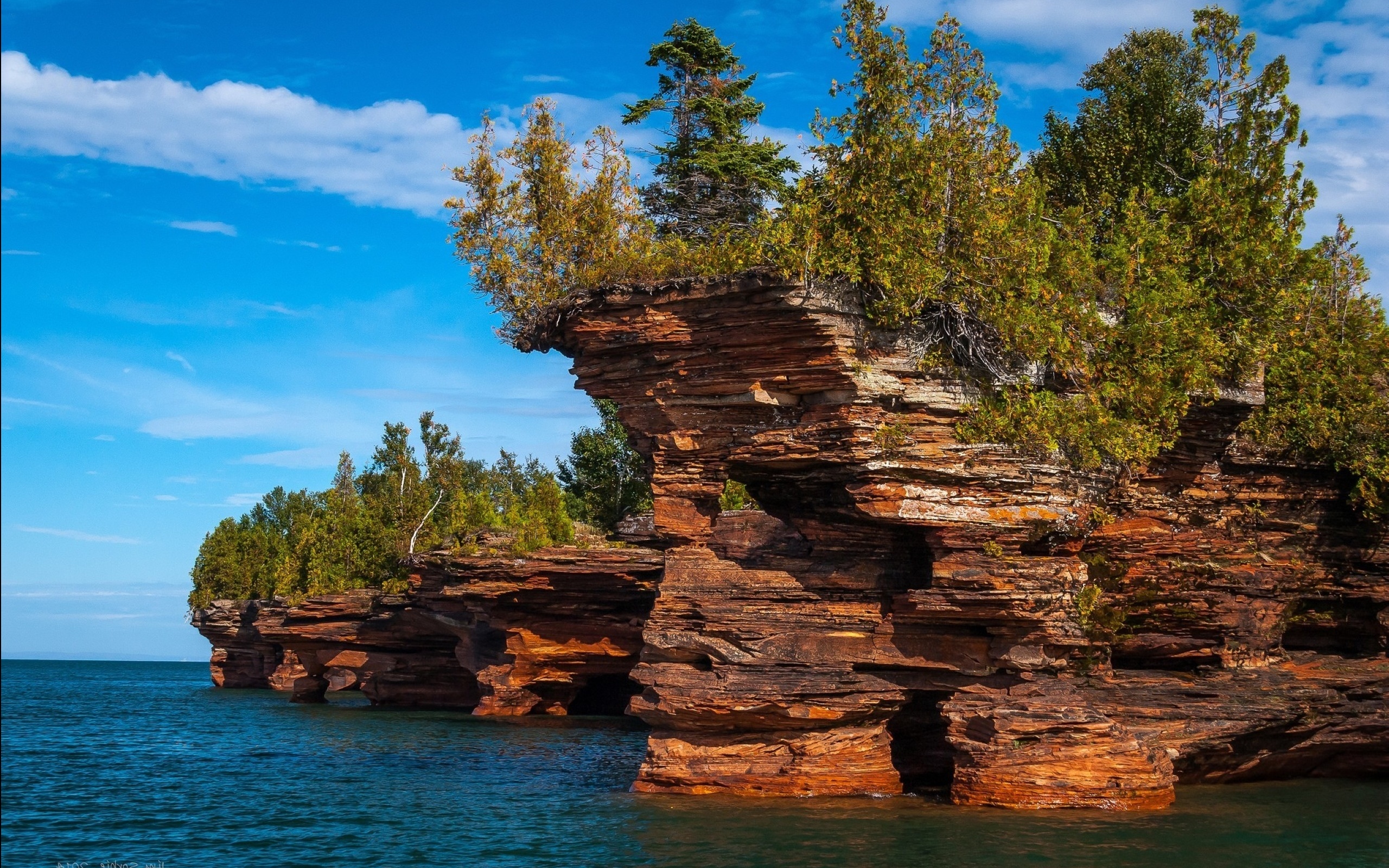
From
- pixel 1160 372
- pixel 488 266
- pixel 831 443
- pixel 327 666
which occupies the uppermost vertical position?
pixel 488 266

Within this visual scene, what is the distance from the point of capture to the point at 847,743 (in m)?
A: 21.8

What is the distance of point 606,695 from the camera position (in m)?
49.5

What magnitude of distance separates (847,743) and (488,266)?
554 inches

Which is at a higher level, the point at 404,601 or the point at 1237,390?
the point at 1237,390

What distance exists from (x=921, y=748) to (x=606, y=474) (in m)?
33.6

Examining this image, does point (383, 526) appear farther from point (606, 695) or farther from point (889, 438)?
point (889, 438)

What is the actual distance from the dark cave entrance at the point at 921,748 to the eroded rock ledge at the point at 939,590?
6cm

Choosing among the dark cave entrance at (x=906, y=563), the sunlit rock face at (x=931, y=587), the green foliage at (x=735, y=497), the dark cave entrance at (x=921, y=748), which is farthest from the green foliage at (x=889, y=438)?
the green foliage at (x=735, y=497)

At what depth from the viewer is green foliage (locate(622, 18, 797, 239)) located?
3459 centimetres

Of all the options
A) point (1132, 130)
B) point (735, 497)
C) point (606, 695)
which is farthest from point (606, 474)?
point (1132, 130)

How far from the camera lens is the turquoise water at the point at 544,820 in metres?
17.4

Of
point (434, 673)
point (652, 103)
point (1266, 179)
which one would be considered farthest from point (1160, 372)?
point (434, 673)

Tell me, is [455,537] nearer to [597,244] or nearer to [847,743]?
[597,244]

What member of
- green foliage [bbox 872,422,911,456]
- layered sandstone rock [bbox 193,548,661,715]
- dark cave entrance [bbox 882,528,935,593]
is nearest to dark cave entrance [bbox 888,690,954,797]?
dark cave entrance [bbox 882,528,935,593]
